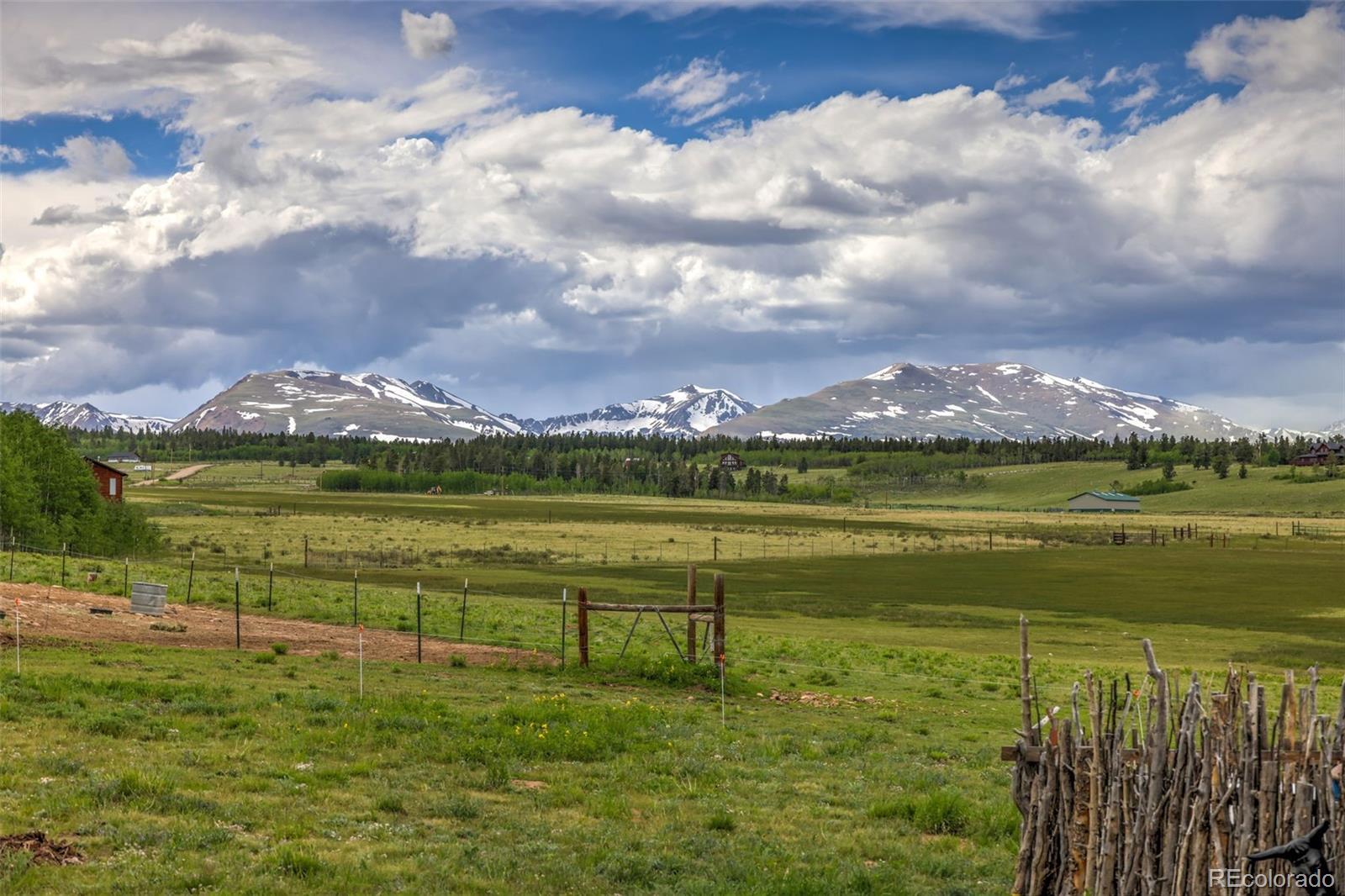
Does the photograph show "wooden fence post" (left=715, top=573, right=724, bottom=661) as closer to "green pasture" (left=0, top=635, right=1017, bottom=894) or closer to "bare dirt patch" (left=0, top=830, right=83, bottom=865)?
"green pasture" (left=0, top=635, right=1017, bottom=894)

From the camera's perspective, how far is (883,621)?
5734 cm

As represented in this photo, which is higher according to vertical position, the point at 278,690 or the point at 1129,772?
the point at 1129,772

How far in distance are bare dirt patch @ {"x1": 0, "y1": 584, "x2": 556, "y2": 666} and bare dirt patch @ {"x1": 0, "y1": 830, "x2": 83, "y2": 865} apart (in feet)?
61.8

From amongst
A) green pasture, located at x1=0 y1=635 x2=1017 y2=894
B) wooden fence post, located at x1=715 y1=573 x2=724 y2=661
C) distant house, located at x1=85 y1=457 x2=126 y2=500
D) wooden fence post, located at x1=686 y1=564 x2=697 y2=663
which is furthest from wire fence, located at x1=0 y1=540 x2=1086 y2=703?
distant house, located at x1=85 y1=457 x2=126 y2=500

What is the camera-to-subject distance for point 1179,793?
1167 centimetres

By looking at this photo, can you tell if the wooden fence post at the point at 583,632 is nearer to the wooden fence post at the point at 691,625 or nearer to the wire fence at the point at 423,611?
the wire fence at the point at 423,611

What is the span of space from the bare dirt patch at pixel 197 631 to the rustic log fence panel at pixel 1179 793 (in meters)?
23.0

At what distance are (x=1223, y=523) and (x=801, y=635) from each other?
5675 inches

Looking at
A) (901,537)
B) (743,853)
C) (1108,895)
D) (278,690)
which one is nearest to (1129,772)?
(1108,895)

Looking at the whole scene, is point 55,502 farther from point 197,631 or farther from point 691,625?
point 691,625

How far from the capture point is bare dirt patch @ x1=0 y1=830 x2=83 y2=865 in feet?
42.8

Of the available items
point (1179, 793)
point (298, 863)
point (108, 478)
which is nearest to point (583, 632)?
point (298, 863)

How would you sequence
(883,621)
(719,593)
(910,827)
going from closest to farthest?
(910,827) → (719,593) → (883,621)

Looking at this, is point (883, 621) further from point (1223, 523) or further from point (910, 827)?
point (1223, 523)
